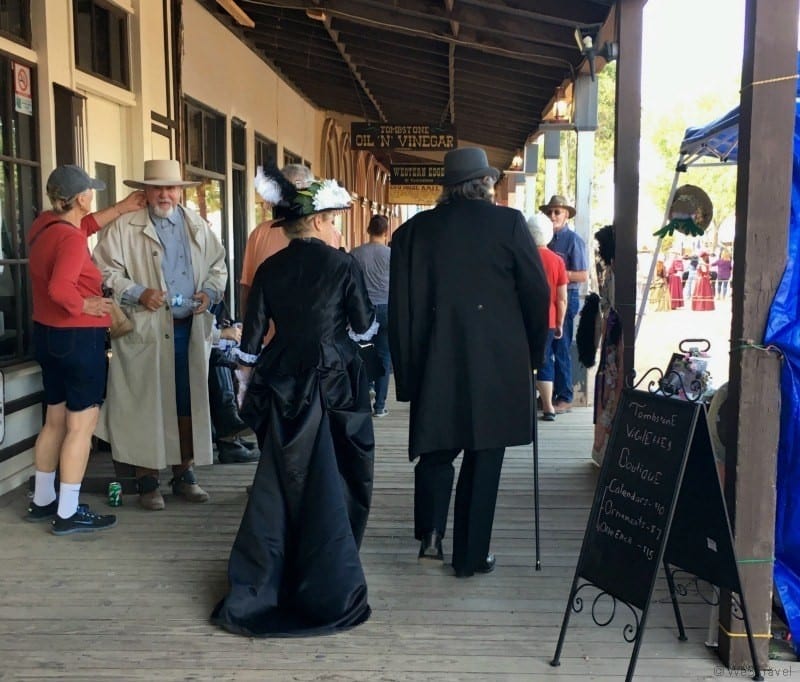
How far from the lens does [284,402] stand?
10.8 ft

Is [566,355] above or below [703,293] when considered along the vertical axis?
above

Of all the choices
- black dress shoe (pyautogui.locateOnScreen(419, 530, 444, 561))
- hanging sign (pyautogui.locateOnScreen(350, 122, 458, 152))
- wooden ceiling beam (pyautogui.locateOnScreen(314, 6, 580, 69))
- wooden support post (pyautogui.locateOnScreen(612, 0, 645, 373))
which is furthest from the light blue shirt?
hanging sign (pyautogui.locateOnScreen(350, 122, 458, 152))

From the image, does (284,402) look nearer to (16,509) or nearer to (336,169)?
(16,509)

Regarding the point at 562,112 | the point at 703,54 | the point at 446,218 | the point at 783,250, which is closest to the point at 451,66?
the point at 562,112

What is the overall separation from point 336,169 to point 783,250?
1320cm

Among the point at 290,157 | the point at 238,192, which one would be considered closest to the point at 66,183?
the point at 238,192

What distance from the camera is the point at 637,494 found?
109 inches

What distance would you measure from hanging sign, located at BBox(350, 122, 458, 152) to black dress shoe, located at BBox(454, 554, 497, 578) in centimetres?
778

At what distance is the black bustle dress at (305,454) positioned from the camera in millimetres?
3115

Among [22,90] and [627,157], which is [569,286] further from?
[22,90]

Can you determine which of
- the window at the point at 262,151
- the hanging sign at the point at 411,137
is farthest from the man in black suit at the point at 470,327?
the hanging sign at the point at 411,137

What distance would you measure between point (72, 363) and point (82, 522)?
2.50ft

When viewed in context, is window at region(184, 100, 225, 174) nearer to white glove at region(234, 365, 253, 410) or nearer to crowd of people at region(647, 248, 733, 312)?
white glove at region(234, 365, 253, 410)

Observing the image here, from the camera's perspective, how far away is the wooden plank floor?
2.81 metres
